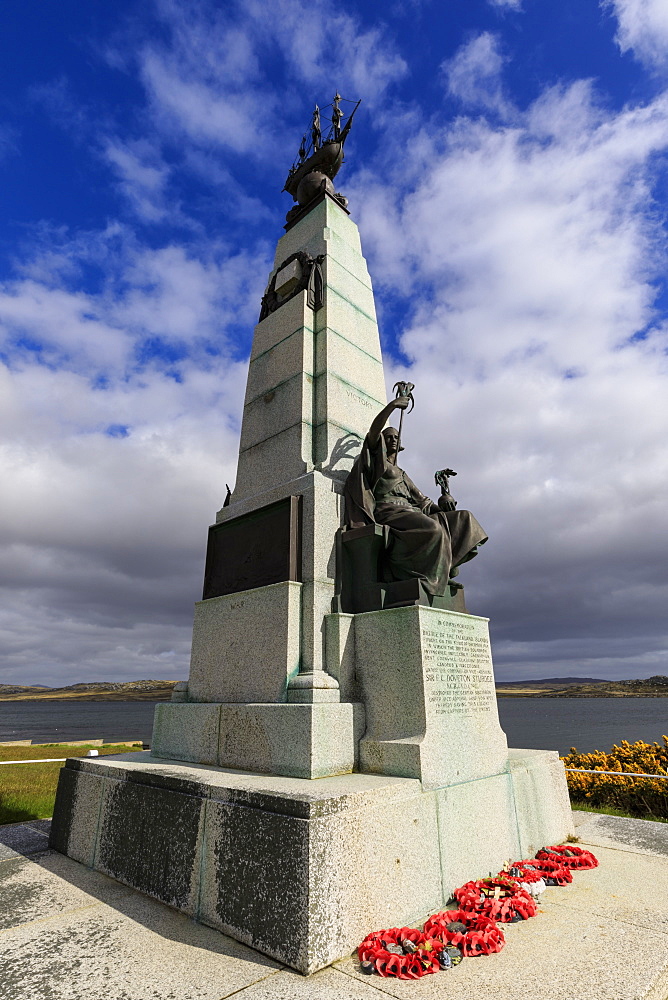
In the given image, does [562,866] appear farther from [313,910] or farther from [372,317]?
[372,317]

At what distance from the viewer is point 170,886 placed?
14.0 ft

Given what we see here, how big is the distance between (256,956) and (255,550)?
12.9 ft

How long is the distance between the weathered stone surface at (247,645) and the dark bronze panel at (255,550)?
0.74 feet

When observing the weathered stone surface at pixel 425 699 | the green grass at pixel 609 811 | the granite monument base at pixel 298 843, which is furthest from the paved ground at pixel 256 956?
the green grass at pixel 609 811

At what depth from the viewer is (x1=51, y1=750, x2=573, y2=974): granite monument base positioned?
3393 mm

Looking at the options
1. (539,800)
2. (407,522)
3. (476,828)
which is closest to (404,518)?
(407,522)

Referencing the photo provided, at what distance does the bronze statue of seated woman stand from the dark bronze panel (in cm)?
71

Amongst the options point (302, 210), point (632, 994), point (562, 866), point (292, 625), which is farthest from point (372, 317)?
point (632, 994)

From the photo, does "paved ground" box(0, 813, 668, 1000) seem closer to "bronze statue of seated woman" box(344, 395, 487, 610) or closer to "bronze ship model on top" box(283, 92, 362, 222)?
"bronze statue of seated woman" box(344, 395, 487, 610)

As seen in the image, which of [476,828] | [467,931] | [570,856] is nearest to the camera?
[467,931]

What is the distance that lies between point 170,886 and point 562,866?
135 inches

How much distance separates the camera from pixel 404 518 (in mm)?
6059

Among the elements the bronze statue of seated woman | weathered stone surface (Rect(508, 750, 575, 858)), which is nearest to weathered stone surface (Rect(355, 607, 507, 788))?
weathered stone surface (Rect(508, 750, 575, 858))

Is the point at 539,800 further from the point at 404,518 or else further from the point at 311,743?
the point at 404,518
